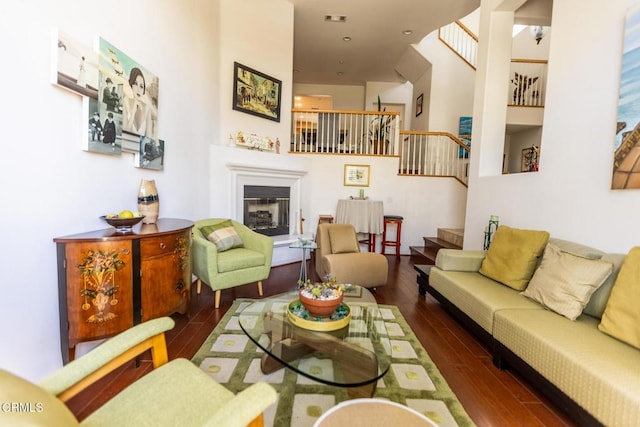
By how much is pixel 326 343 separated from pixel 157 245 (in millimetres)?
1358

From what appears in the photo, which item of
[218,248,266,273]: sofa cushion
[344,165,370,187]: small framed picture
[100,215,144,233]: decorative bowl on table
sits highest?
[344,165,370,187]: small framed picture

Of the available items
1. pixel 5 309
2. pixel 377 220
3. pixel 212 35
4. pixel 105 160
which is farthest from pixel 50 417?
pixel 377 220

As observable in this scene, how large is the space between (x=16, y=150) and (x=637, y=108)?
367cm

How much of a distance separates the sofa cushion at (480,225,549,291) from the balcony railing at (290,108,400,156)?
134 inches

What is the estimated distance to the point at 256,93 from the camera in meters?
4.48

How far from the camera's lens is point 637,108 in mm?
1934

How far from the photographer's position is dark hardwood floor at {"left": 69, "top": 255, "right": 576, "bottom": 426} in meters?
1.63

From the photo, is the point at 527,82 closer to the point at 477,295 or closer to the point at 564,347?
the point at 477,295

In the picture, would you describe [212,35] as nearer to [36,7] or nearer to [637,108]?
[36,7]

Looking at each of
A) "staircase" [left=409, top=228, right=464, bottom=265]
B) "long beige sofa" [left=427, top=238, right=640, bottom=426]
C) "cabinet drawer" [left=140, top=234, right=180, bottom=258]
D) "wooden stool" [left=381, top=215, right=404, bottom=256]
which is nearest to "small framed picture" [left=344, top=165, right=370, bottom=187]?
"wooden stool" [left=381, top=215, right=404, bottom=256]

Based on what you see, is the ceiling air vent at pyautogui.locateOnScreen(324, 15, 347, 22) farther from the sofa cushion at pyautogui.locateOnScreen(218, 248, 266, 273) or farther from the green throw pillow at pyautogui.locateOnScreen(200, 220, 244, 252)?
the sofa cushion at pyautogui.locateOnScreen(218, 248, 266, 273)

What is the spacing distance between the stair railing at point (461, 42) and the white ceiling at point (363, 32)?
1.10 m

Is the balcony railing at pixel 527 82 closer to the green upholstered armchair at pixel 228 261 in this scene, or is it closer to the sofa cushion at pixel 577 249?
the sofa cushion at pixel 577 249
